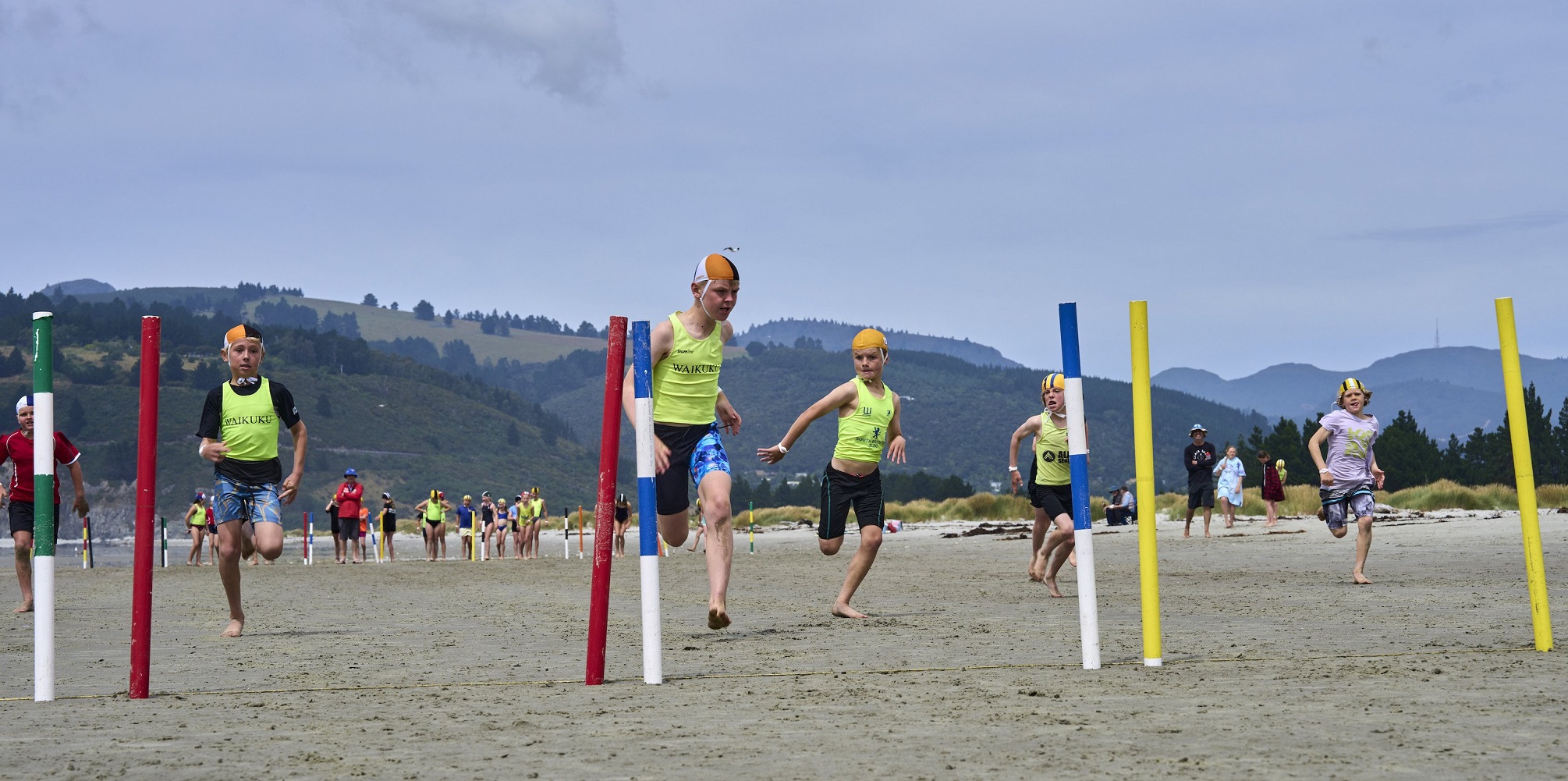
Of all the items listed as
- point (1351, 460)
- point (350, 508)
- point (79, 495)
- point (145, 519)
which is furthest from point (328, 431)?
point (145, 519)

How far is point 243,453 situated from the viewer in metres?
10.3

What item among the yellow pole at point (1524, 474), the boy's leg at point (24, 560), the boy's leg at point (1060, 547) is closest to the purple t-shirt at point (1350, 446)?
the boy's leg at point (1060, 547)

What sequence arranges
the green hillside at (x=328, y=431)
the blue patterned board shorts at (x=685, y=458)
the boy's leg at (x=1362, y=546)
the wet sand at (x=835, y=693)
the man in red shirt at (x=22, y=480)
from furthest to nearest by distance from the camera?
the green hillside at (x=328, y=431), the boy's leg at (x=1362, y=546), the man in red shirt at (x=22, y=480), the blue patterned board shorts at (x=685, y=458), the wet sand at (x=835, y=693)

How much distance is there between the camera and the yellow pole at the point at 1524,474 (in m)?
7.66

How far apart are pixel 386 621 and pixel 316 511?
146 meters

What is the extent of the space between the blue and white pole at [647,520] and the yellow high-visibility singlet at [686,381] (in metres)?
2.19

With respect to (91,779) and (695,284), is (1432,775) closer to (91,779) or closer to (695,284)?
(91,779)

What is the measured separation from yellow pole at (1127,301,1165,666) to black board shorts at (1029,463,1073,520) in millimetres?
5487

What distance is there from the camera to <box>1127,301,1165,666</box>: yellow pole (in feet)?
23.5

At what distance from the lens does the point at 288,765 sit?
5.04 metres

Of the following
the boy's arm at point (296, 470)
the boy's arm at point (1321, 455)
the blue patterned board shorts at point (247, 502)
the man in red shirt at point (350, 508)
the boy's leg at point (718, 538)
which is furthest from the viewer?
the man in red shirt at point (350, 508)

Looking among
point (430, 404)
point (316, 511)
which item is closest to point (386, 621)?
point (316, 511)

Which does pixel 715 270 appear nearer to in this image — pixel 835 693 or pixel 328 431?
pixel 835 693

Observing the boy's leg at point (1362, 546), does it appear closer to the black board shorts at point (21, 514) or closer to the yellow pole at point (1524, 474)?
the yellow pole at point (1524, 474)
